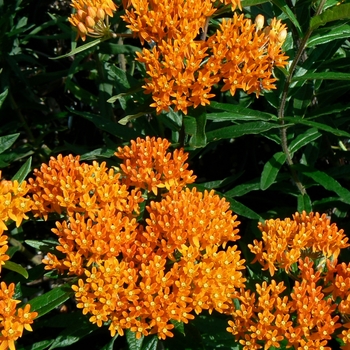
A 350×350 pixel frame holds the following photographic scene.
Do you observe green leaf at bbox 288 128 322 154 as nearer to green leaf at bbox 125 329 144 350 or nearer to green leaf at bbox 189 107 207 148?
green leaf at bbox 189 107 207 148

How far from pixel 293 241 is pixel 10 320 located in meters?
1.36

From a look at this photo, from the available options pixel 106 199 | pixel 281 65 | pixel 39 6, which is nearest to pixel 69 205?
pixel 106 199

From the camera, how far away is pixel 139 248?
2650 millimetres

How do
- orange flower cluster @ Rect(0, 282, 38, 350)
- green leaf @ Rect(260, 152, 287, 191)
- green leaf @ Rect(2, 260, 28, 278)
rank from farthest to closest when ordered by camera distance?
green leaf @ Rect(260, 152, 287, 191) < green leaf @ Rect(2, 260, 28, 278) < orange flower cluster @ Rect(0, 282, 38, 350)

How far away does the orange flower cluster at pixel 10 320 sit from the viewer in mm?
2498

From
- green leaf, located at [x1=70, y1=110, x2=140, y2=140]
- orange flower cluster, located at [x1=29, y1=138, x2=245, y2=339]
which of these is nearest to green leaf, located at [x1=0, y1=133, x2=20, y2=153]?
green leaf, located at [x1=70, y1=110, x2=140, y2=140]

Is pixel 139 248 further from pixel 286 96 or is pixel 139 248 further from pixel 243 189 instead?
pixel 286 96

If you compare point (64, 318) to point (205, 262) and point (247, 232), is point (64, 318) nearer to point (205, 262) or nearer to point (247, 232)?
point (205, 262)

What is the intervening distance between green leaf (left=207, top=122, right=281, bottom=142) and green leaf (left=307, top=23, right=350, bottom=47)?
0.52 m

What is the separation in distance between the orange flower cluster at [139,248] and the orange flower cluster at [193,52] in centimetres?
38

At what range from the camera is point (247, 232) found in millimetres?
3770

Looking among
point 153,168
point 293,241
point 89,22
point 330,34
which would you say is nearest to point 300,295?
point 293,241

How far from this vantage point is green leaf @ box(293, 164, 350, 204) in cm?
342

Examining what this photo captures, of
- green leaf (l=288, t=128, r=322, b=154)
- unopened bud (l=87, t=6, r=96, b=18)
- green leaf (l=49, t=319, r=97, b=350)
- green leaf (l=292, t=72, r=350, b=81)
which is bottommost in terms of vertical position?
green leaf (l=49, t=319, r=97, b=350)
